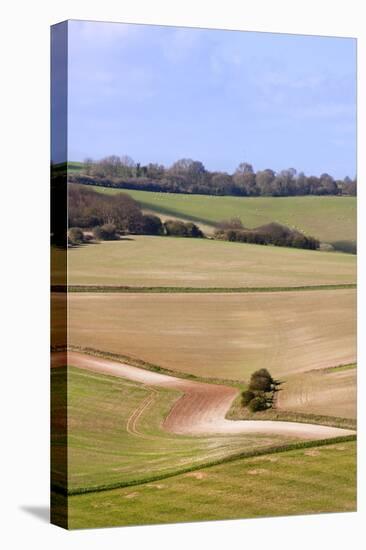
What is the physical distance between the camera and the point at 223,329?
590 inches

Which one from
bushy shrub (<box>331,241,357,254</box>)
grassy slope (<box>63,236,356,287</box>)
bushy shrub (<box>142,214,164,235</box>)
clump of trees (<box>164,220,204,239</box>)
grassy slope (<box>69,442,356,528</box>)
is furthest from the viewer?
bushy shrub (<box>331,241,357,254</box>)

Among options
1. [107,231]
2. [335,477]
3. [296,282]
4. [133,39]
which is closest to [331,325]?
[296,282]

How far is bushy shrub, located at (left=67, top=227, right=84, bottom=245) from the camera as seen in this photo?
47.3 feet

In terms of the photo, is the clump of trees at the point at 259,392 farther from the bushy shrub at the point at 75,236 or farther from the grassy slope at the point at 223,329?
the bushy shrub at the point at 75,236

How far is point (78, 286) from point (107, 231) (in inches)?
23.8

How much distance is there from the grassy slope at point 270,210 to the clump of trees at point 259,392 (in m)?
1.49

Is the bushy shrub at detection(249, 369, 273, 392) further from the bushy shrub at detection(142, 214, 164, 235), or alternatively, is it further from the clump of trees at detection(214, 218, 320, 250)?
the bushy shrub at detection(142, 214, 164, 235)

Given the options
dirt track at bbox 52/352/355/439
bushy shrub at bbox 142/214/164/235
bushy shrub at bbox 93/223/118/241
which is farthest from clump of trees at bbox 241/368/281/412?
bushy shrub at bbox 93/223/118/241

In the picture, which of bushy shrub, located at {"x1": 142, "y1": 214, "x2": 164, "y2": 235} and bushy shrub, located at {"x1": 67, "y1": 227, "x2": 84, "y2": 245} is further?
bushy shrub, located at {"x1": 142, "y1": 214, "x2": 164, "y2": 235}

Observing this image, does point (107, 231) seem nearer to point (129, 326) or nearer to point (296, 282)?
point (129, 326)

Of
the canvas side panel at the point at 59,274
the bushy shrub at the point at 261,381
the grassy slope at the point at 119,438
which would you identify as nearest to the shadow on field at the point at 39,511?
the canvas side panel at the point at 59,274

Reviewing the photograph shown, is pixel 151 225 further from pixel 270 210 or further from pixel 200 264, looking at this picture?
pixel 270 210

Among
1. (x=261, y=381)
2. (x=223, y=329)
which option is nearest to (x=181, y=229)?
(x=223, y=329)

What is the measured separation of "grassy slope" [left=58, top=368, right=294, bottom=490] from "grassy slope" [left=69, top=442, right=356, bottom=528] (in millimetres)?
155
